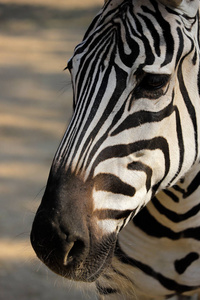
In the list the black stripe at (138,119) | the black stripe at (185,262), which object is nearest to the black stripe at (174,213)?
the black stripe at (185,262)

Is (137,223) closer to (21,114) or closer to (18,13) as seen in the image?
(21,114)

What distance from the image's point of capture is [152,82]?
196 cm

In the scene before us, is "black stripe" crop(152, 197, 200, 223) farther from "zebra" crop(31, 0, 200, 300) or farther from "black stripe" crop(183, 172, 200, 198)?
"zebra" crop(31, 0, 200, 300)

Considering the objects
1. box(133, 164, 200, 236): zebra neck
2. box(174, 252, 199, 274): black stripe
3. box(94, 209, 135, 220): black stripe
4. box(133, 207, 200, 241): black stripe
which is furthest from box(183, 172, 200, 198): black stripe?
box(94, 209, 135, 220): black stripe

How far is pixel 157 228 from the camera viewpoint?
2602 mm

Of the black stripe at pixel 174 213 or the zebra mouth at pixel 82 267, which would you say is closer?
the zebra mouth at pixel 82 267

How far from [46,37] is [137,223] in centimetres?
630

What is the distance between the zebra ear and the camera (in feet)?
6.71

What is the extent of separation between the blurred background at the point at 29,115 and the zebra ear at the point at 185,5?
134cm

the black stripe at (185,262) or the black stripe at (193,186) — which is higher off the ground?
the black stripe at (193,186)

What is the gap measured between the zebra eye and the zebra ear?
11.4 inches

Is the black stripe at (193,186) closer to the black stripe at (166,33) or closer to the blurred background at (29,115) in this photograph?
the black stripe at (166,33)

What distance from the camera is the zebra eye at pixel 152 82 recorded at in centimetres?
196

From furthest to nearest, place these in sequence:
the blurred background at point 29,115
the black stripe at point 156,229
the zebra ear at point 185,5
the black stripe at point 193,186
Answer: the blurred background at point 29,115 < the black stripe at point 156,229 < the black stripe at point 193,186 < the zebra ear at point 185,5
